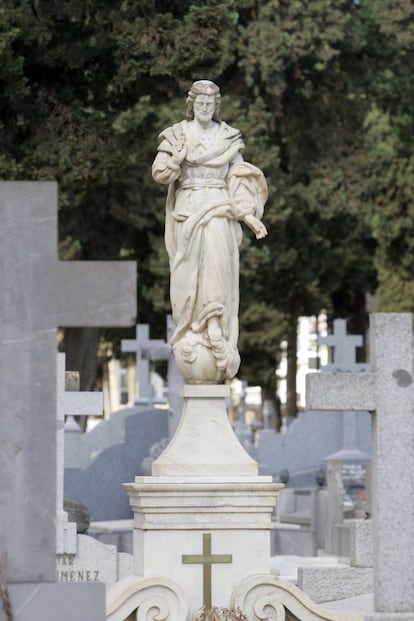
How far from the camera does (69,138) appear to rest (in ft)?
76.6

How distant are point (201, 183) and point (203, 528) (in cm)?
221

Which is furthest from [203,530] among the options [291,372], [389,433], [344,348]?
[291,372]

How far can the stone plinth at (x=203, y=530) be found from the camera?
1188cm

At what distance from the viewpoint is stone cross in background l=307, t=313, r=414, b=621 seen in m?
11.6

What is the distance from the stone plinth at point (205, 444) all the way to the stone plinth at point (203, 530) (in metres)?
0.12

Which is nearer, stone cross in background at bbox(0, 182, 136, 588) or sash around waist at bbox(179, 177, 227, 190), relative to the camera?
stone cross in background at bbox(0, 182, 136, 588)

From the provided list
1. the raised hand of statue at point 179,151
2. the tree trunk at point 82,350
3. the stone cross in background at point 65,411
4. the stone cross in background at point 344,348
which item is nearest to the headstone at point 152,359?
the tree trunk at point 82,350

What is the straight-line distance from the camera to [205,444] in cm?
1223

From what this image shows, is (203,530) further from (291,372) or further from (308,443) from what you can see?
(291,372)

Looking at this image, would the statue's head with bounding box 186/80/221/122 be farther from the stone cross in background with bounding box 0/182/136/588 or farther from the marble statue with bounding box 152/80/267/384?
the stone cross in background with bounding box 0/182/136/588

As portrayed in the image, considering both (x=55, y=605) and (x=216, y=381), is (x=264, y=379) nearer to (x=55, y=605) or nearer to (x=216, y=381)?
(x=216, y=381)

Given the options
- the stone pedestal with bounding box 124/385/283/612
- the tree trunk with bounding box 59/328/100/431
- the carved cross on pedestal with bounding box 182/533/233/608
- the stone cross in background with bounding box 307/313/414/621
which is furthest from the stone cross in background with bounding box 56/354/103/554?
the tree trunk with bounding box 59/328/100/431

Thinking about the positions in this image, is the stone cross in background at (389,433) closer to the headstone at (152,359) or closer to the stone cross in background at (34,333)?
the stone cross in background at (34,333)

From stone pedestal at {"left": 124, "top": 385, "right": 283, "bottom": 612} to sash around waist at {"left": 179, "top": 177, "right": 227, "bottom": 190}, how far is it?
1.78 metres
